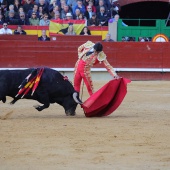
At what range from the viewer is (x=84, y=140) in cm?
817

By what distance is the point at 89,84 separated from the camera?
11055mm

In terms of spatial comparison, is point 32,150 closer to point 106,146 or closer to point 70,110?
point 106,146

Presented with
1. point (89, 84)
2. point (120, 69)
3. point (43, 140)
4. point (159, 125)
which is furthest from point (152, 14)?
point (43, 140)

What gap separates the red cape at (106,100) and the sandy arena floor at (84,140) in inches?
7.1

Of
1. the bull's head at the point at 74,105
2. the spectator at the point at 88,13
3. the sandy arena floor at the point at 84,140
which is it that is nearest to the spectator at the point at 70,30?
the spectator at the point at 88,13

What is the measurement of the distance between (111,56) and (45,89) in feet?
26.6

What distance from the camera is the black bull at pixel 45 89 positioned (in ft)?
32.9

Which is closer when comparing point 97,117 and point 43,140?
point 43,140

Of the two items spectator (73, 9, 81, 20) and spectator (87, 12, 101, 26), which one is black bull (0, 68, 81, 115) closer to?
spectator (73, 9, 81, 20)

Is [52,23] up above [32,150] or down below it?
below

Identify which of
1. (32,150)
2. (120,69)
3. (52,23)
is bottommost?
(120,69)

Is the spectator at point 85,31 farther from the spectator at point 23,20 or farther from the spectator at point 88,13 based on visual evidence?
the spectator at point 23,20

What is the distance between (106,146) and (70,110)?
2.73 metres

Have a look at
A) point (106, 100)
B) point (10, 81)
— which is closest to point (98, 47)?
point (106, 100)
